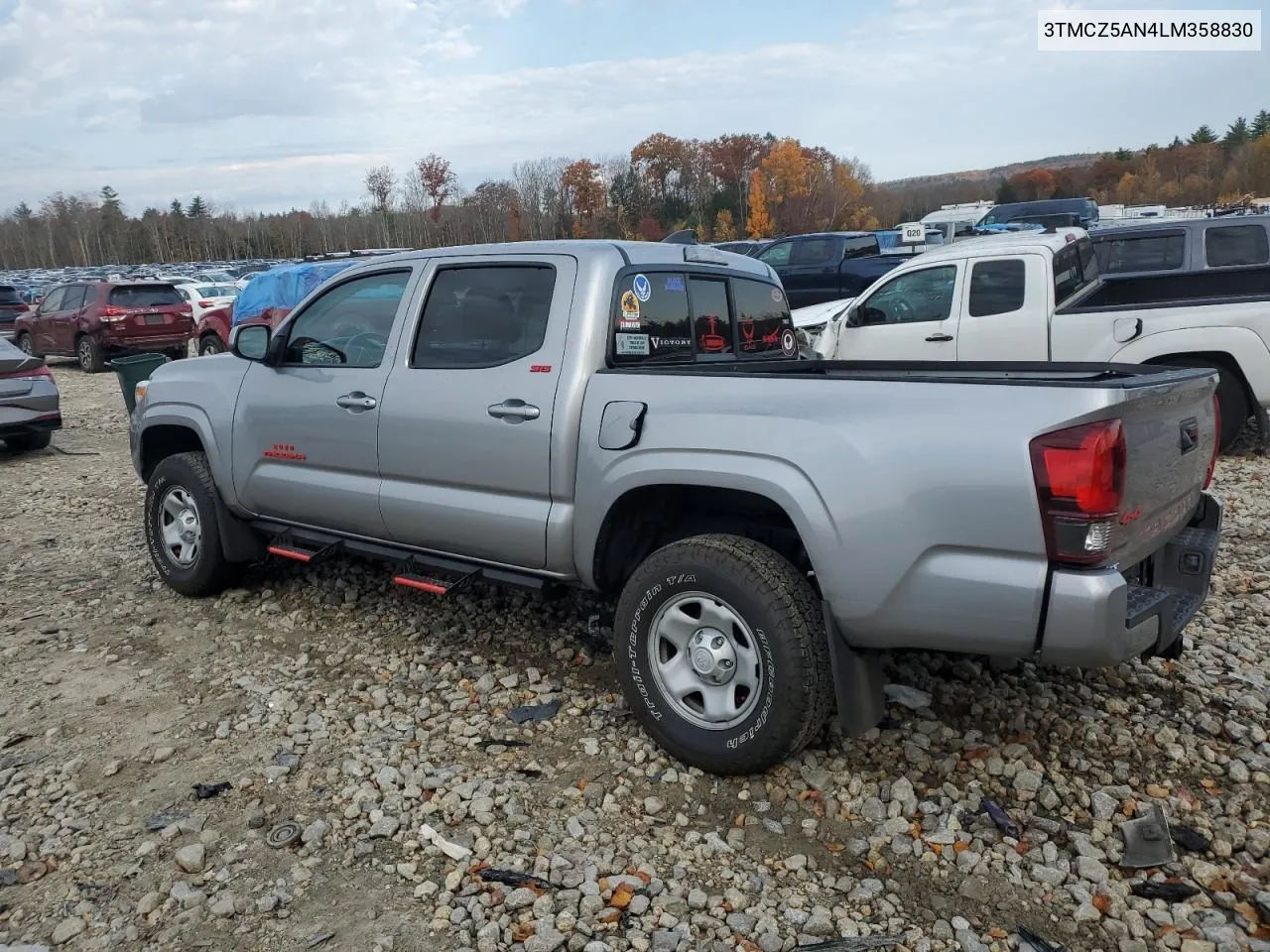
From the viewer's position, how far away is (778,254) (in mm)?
18344

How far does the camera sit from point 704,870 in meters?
2.93

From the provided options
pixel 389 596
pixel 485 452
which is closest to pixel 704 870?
pixel 485 452

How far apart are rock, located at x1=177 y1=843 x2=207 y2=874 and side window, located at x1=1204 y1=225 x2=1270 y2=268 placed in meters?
11.0

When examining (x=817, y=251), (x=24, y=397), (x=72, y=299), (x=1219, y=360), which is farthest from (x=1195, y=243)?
(x=72, y=299)

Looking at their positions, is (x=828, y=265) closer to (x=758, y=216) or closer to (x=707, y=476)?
(x=707, y=476)

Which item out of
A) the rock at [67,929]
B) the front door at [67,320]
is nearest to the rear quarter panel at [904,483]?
the rock at [67,929]

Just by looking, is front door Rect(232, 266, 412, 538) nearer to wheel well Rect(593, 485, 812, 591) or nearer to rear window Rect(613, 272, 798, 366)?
rear window Rect(613, 272, 798, 366)

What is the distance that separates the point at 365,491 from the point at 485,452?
2.81ft

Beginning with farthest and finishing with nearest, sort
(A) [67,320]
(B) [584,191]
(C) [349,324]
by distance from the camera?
1. (B) [584,191]
2. (A) [67,320]
3. (C) [349,324]

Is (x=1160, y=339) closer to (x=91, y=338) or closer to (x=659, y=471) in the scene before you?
(x=659, y=471)

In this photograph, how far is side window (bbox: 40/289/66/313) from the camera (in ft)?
61.7

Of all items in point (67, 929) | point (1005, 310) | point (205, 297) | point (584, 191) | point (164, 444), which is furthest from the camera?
point (584, 191)

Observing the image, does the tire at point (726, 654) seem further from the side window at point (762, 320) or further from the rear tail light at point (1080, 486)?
the side window at point (762, 320)

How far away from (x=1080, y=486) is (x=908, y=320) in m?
6.79
